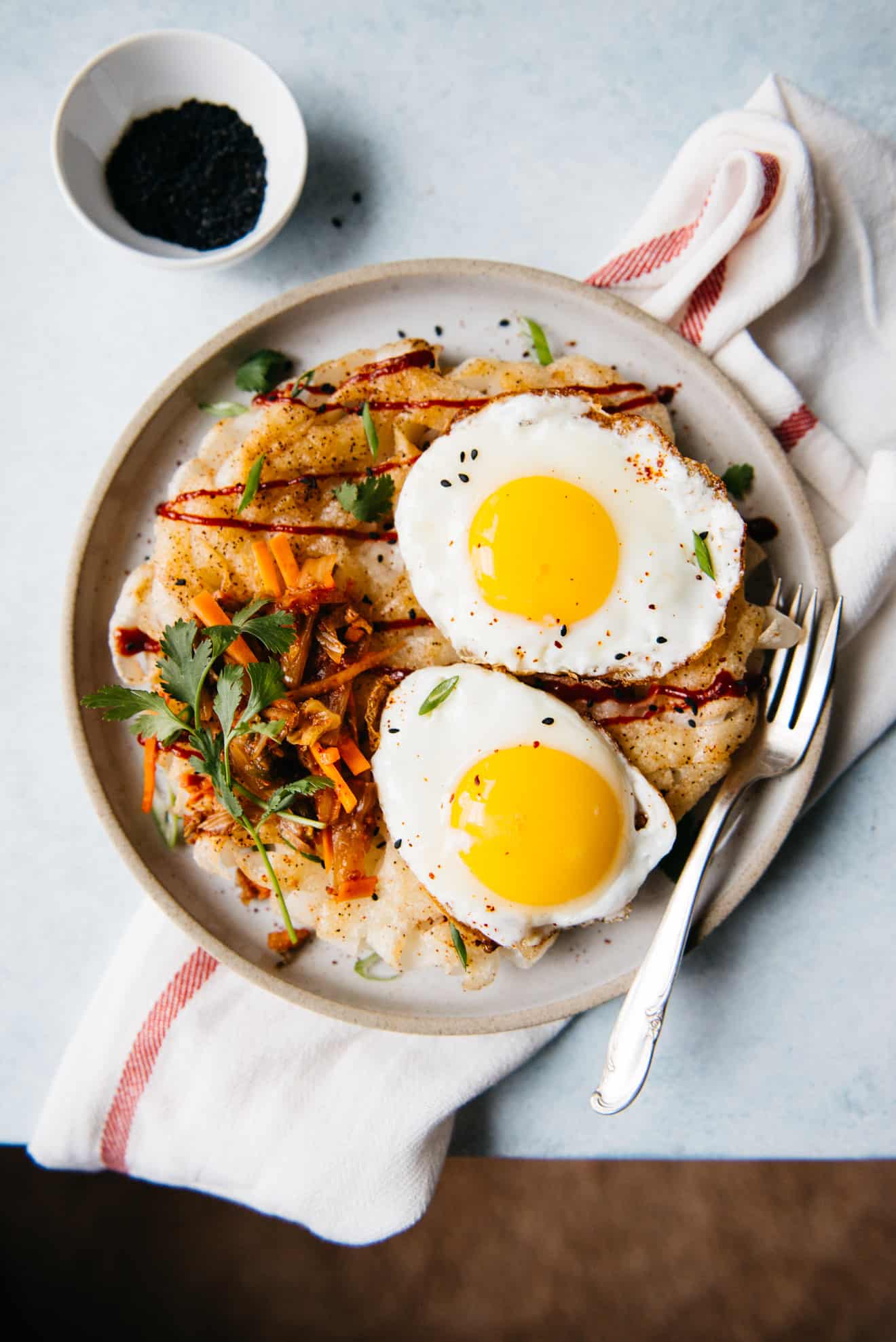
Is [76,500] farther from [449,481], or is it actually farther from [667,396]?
[667,396]

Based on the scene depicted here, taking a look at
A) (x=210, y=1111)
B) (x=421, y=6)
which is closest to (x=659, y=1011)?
(x=210, y=1111)

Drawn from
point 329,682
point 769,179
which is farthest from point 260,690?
point 769,179

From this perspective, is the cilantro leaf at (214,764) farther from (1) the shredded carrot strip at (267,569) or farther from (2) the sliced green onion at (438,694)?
(2) the sliced green onion at (438,694)

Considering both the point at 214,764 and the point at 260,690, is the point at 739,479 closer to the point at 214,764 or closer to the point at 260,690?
the point at 260,690

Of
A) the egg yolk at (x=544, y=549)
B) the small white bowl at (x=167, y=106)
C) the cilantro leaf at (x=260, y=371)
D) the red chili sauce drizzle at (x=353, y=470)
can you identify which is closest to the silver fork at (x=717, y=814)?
the egg yolk at (x=544, y=549)

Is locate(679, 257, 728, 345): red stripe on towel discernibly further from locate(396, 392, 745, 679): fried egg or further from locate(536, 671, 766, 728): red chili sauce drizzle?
locate(536, 671, 766, 728): red chili sauce drizzle

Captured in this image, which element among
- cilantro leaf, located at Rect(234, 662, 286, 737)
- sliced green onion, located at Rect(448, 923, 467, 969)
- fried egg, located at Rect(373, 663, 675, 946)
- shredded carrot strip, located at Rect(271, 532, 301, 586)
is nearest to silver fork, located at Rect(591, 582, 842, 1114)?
fried egg, located at Rect(373, 663, 675, 946)
